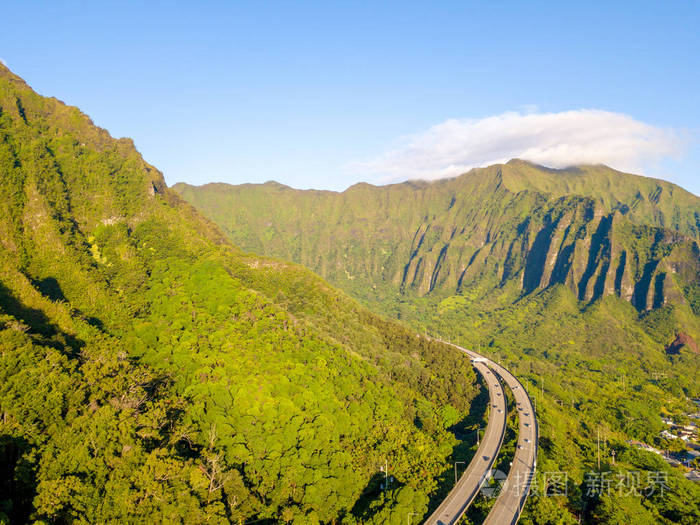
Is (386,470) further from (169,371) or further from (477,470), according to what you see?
(169,371)

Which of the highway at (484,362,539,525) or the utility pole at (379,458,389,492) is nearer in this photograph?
the highway at (484,362,539,525)

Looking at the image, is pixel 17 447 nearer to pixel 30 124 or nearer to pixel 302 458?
pixel 302 458

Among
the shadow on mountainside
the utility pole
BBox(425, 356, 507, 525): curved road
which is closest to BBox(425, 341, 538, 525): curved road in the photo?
BBox(425, 356, 507, 525): curved road

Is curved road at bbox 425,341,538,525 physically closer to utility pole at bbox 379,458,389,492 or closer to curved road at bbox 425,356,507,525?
curved road at bbox 425,356,507,525

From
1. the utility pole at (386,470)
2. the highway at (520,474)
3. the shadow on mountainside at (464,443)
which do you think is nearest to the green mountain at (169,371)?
the utility pole at (386,470)

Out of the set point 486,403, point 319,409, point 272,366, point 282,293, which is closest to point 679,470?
point 486,403

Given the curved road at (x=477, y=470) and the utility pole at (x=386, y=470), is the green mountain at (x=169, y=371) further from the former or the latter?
the curved road at (x=477, y=470)

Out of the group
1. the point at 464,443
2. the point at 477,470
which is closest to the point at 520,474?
the point at 477,470
